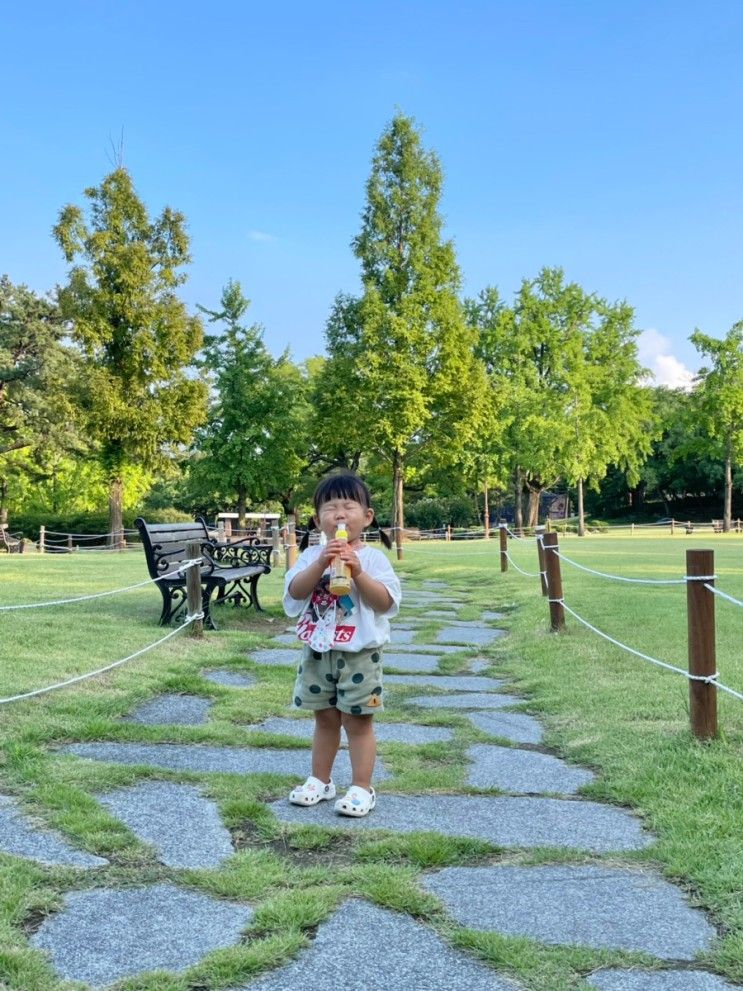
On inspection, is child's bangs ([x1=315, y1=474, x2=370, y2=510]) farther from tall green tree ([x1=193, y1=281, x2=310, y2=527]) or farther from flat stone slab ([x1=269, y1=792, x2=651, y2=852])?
tall green tree ([x1=193, y1=281, x2=310, y2=527])

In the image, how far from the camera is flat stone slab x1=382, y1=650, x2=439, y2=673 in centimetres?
624

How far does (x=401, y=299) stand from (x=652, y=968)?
94.3 feet

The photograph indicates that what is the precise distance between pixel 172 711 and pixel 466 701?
5.97 feet

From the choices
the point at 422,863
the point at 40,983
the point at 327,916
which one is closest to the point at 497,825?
the point at 422,863

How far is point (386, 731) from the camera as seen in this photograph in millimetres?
4379

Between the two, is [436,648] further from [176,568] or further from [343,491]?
[343,491]

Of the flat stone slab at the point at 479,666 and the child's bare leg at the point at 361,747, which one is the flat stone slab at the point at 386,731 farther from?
the flat stone slab at the point at 479,666

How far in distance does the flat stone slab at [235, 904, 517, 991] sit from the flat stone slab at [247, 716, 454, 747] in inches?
77.2

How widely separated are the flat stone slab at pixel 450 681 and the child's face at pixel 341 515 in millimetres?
2589

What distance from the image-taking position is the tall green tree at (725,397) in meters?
41.9

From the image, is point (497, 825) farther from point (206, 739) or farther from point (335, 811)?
point (206, 739)

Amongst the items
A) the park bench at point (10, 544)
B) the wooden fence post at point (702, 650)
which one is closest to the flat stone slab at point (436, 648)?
the wooden fence post at point (702, 650)

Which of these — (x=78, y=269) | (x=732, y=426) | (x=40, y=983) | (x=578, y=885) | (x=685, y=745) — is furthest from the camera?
(x=732, y=426)

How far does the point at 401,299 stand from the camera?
96.7ft
